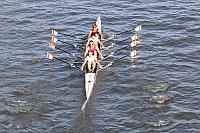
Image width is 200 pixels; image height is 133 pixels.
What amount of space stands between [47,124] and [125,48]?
11936 millimetres

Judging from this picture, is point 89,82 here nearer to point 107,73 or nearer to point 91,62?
point 91,62

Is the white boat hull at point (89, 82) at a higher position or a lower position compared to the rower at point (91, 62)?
lower

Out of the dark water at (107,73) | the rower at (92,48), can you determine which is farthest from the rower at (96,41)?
the dark water at (107,73)

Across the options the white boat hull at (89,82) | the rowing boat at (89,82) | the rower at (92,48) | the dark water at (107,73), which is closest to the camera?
the dark water at (107,73)

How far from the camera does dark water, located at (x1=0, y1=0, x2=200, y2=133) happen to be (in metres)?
26.0

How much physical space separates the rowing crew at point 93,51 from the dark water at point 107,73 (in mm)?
1236

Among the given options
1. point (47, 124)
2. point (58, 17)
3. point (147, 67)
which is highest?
point (58, 17)

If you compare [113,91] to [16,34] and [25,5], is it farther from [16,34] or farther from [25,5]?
[25,5]

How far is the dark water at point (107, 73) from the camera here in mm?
25969

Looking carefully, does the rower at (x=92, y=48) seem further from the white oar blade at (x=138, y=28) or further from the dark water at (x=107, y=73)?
the white oar blade at (x=138, y=28)

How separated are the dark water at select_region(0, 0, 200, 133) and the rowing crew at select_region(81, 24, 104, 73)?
124 centimetres

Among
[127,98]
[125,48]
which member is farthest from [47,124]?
[125,48]

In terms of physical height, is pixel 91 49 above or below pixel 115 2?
below

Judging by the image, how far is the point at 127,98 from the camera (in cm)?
2830
